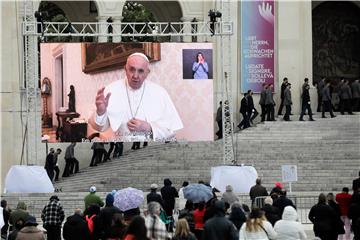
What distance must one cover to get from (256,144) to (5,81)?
10.5 metres

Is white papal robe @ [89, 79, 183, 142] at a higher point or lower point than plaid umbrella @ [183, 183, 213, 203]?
higher

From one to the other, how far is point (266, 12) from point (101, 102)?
8.55m

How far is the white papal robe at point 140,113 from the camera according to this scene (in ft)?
151

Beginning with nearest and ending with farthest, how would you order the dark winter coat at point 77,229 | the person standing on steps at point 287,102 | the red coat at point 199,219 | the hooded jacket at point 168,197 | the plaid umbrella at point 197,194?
the dark winter coat at point 77,229
the red coat at point 199,219
the plaid umbrella at point 197,194
the hooded jacket at point 168,197
the person standing on steps at point 287,102

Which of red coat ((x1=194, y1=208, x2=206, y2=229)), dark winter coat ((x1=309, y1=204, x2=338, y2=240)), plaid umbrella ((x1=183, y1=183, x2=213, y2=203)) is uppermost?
plaid umbrella ((x1=183, y1=183, x2=213, y2=203))

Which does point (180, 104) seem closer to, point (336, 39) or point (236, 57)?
point (236, 57)

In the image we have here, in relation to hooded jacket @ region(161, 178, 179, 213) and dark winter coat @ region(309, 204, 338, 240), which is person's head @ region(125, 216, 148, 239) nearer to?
dark winter coat @ region(309, 204, 338, 240)

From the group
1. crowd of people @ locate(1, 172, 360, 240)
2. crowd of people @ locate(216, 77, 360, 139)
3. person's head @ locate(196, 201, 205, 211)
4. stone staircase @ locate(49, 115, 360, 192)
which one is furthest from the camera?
crowd of people @ locate(216, 77, 360, 139)

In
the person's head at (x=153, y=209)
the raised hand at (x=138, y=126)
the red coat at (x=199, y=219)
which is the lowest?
the red coat at (x=199, y=219)

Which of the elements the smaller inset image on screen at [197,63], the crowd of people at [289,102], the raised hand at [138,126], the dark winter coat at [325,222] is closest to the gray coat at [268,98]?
the crowd of people at [289,102]

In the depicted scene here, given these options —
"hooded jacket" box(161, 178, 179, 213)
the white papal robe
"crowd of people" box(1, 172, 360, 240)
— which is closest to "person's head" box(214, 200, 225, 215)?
"crowd of people" box(1, 172, 360, 240)

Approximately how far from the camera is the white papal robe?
45938 mm

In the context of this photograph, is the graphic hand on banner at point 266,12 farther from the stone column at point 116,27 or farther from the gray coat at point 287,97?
the stone column at point 116,27

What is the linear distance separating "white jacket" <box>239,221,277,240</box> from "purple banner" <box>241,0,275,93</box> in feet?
100
